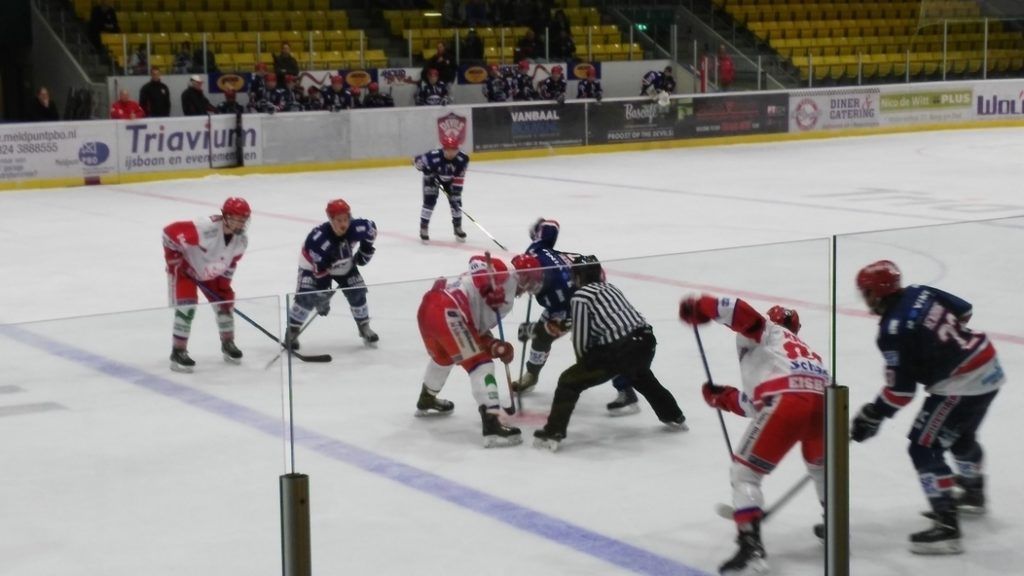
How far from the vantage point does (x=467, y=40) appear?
947 inches

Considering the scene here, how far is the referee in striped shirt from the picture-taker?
4.20 metres

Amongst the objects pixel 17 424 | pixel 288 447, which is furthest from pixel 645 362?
pixel 17 424

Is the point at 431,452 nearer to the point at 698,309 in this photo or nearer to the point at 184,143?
the point at 698,309

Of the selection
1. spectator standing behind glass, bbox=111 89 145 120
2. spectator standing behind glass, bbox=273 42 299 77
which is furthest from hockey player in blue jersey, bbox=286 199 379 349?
spectator standing behind glass, bbox=273 42 299 77

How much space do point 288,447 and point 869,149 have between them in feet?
63.3

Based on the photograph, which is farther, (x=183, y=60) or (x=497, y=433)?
(x=183, y=60)

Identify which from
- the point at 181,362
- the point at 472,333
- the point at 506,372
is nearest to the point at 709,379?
the point at 506,372

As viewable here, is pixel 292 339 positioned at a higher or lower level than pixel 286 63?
lower

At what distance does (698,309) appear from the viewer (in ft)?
14.0

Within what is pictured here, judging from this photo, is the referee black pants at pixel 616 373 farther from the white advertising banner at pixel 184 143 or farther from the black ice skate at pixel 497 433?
the white advertising banner at pixel 184 143

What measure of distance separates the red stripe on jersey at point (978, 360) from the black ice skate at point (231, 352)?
2202 mm

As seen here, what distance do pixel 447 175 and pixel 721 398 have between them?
9.48 m

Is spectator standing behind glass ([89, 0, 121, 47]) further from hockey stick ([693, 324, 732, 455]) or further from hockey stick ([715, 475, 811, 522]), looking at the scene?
hockey stick ([715, 475, 811, 522])

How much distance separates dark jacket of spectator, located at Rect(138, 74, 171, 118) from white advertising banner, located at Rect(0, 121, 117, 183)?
56.3 inches
